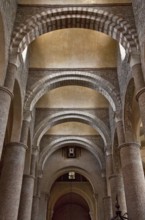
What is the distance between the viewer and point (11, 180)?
9.55 metres

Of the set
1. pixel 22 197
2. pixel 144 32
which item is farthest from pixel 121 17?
pixel 22 197

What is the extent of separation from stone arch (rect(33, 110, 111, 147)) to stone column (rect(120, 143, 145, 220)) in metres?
4.38

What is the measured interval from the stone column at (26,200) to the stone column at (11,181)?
3.33 meters

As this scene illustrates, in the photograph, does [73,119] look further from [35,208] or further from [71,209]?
[71,209]

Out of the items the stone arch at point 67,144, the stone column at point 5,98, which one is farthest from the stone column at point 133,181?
the stone arch at point 67,144

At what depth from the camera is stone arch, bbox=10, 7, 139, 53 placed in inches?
380

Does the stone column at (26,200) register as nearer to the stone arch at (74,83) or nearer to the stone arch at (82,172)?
the stone arch at (74,83)

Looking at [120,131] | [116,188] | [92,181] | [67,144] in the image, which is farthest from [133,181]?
[92,181]

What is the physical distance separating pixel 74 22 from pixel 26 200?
29.1 ft

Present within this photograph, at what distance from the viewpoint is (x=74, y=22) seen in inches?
408

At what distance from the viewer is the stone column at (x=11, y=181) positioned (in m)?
9.03

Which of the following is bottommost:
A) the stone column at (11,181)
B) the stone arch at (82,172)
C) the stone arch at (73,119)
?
the stone column at (11,181)

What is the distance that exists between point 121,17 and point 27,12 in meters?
3.72

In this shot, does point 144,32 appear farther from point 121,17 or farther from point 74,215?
point 74,215
